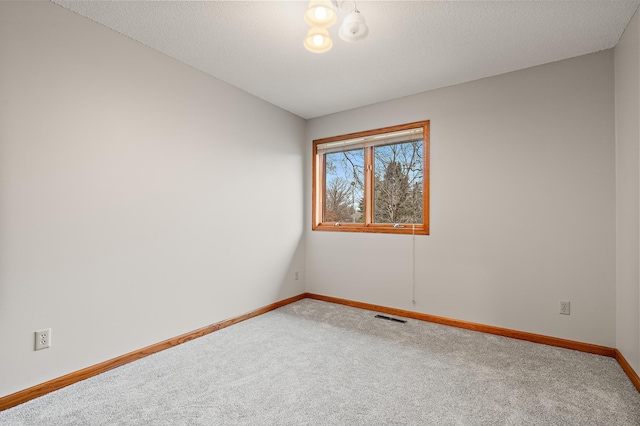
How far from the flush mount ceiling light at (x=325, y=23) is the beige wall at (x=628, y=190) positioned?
1730 mm

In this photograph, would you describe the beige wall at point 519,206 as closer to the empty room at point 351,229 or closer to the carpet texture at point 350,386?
the empty room at point 351,229

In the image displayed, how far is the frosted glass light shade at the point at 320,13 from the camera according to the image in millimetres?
1629

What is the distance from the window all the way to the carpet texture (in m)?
1.31

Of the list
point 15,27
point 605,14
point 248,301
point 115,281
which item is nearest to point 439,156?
point 605,14

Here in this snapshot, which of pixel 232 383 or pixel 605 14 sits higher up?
pixel 605 14

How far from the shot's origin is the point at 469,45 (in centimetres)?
237

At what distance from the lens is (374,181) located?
3719 millimetres

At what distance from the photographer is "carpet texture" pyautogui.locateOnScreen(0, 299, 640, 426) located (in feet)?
5.35

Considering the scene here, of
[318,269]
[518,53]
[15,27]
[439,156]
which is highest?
[518,53]

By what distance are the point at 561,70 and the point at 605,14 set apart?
0.63 meters

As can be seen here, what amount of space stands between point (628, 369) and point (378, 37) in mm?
2809

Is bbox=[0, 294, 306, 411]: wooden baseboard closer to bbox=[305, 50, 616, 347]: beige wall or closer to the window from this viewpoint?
the window

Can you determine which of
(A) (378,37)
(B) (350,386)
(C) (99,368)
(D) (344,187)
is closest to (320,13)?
(A) (378,37)

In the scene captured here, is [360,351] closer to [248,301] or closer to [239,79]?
[248,301]
